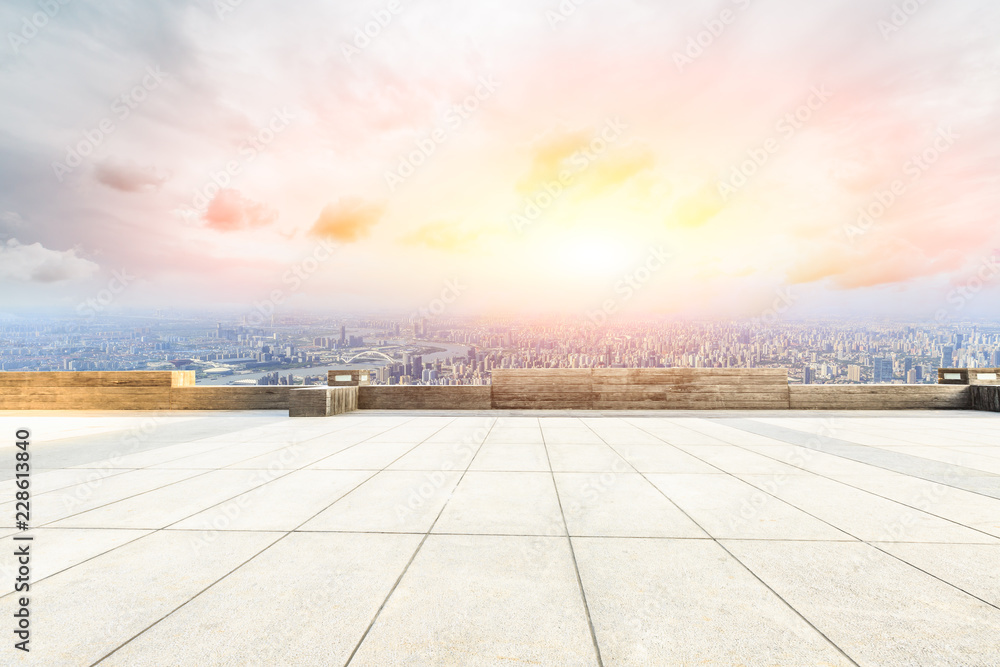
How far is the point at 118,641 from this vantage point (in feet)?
7.46

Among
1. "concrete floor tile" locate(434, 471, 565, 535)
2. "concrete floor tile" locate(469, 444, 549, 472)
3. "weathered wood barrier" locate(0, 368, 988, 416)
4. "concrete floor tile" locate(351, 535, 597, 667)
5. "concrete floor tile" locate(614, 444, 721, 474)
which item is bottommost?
"concrete floor tile" locate(614, 444, 721, 474)

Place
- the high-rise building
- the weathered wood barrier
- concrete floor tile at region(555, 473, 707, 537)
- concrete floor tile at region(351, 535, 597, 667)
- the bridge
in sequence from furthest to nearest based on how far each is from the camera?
1. the high-rise building
2. the bridge
3. the weathered wood barrier
4. concrete floor tile at region(555, 473, 707, 537)
5. concrete floor tile at region(351, 535, 597, 667)

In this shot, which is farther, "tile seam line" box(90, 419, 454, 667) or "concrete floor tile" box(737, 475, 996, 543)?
"concrete floor tile" box(737, 475, 996, 543)

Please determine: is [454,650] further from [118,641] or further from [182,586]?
[182,586]

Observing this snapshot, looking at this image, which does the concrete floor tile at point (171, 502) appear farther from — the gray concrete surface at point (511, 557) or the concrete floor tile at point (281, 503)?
the concrete floor tile at point (281, 503)

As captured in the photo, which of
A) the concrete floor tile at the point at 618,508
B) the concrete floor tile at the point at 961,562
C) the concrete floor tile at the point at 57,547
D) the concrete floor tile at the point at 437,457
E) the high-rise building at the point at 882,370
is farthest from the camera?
the high-rise building at the point at 882,370

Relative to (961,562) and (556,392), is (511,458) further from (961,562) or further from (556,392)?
(556,392)

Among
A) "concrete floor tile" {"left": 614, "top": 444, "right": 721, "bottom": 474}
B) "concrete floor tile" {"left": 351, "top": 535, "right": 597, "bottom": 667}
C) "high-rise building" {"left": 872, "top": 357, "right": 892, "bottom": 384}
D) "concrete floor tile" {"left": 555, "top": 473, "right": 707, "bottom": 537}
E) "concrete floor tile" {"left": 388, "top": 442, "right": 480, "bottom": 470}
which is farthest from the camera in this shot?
"high-rise building" {"left": 872, "top": 357, "right": 892, "bottom": 384}

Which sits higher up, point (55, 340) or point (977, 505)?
point (55, 340)

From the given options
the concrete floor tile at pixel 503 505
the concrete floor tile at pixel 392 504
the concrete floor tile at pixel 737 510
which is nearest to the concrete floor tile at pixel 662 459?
the concrete floor tile at pixel 737 510

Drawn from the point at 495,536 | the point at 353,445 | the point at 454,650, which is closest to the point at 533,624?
the point at 454,650

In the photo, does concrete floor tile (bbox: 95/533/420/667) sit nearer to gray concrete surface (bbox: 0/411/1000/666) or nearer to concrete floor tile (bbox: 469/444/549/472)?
gray concrete surface (bbox: 0/411/1000/666)

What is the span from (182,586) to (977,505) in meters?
7.28

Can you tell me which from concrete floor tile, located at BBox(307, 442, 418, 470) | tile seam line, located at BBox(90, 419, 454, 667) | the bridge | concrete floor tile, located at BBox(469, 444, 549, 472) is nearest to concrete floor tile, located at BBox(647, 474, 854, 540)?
concrete floor tile, located at BBox(469, 444, 549, 472)
